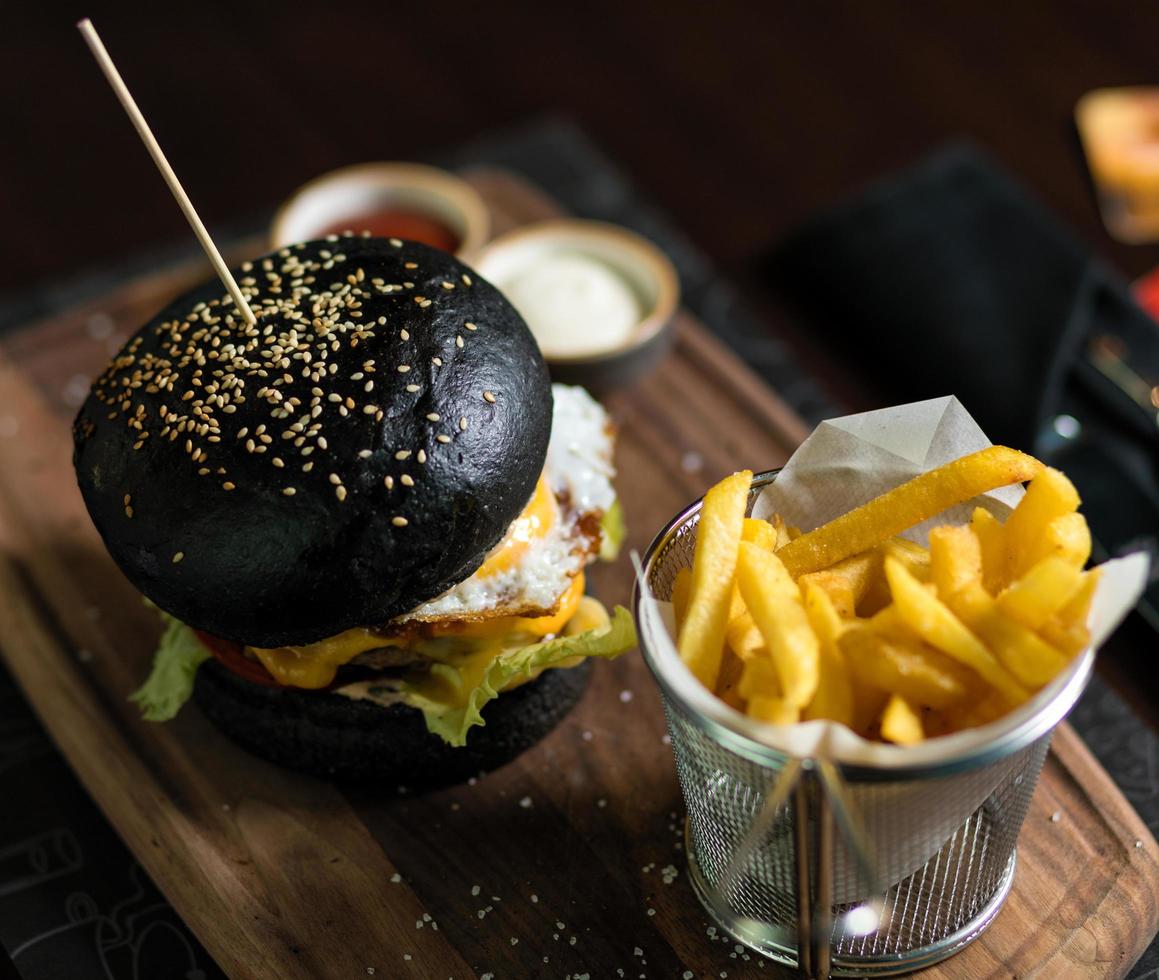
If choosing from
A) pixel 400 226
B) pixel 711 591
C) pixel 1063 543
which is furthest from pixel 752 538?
pixel 400 226

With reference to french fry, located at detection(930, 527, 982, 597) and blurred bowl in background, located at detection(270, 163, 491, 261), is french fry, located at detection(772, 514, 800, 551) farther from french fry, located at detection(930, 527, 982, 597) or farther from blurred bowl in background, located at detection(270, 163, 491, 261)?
blurred bowl in background, located at detection(270, 163, 491, 261)

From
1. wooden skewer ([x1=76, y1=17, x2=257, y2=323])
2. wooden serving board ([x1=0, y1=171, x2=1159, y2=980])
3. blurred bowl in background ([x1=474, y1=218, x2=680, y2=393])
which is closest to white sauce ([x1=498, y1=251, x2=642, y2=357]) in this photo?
blurred bowl in background ([x1=474, y1=218, x2=680, y2=393])

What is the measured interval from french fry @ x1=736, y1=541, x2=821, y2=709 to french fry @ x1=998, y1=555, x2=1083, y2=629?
Result: 0.30 m

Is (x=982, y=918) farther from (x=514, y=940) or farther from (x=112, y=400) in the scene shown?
(x=112, y=400)

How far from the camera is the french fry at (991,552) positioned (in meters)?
2.11

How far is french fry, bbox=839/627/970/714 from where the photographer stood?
1933mm

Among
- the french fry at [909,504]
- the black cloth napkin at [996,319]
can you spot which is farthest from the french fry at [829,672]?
the black cloth napkin at [996,319]

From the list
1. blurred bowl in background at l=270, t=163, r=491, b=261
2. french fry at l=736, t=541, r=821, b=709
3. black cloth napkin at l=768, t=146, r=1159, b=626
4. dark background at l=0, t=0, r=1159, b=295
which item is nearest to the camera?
french fry at l=736, t=541, r=821, b=709

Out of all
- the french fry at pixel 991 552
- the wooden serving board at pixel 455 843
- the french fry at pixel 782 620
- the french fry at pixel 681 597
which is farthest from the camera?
the wooden serving board at pixel 455 843

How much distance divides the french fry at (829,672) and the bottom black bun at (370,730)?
2.87ft

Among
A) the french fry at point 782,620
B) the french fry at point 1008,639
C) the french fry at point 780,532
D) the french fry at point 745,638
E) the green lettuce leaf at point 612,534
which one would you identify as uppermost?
the french fry at point 1008,639

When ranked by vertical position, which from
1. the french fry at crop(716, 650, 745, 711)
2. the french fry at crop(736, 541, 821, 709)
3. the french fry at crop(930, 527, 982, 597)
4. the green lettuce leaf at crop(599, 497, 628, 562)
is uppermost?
the french fry at crop(930, 527, 982, 597)

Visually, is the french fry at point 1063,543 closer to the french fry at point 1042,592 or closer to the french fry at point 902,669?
the french fry at point 1042,592

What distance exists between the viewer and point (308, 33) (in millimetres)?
5586
